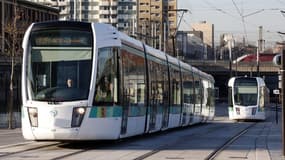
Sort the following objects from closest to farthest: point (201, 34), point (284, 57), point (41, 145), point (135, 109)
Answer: point (284, 57), point (41, 145), point (135, 109), point (201, 34)

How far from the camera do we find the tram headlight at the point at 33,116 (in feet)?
62.7

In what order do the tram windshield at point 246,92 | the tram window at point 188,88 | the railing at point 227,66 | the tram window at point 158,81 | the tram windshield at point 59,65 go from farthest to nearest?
the railing at point 227,66 < the tram windshield at point 246,92 < the tram window at point 188,88 < the tram window at point 158,81 < the tram windshield at point 59,65

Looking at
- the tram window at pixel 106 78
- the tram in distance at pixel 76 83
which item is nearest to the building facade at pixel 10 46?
the tram in distance at pixel 76 83

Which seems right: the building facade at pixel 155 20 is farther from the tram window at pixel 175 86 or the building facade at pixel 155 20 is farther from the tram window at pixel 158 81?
the tram window at pixel 158 81

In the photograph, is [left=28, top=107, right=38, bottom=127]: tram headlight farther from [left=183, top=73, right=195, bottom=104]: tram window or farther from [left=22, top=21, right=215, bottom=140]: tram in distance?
[left=183, top=73, right=195, bottom=104]: tram window

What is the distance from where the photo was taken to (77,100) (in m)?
19.2

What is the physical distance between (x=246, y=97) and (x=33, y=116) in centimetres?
3676

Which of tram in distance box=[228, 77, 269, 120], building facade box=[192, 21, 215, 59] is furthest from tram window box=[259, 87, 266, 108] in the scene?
building facade box=[192, 21, 215, 59]

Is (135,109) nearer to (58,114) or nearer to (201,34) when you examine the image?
(58,114)

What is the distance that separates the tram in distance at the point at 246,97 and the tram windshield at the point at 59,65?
35.5 m

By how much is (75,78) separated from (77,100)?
2.15 ft

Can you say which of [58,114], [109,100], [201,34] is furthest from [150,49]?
[201,34]

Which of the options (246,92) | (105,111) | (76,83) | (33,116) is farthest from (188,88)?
(33,116)

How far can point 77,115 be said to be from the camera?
1909 cm
